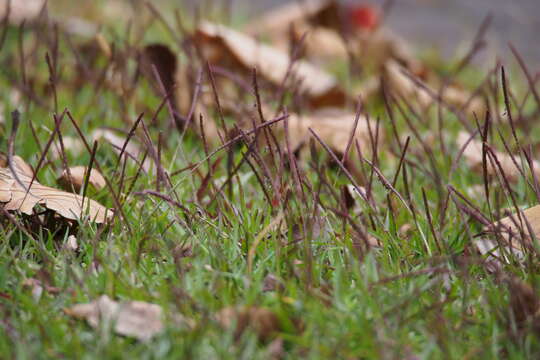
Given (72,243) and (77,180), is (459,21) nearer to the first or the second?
(77,180)

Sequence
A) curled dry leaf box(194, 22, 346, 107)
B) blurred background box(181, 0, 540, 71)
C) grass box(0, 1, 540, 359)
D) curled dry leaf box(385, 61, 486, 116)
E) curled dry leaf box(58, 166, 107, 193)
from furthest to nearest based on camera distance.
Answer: blurred background box(181, 0, 540, 71), curled dry leaf box(385, 61, 486, 116), curled dry leaf box(194, 22, 346, 107), curled dry leaf box(58, 166, 107, 193), grass box(0, 1, 540, 359)

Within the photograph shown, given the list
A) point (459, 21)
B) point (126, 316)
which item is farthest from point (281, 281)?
point (459, 21)

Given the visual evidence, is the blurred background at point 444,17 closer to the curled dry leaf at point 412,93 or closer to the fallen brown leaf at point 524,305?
the curled dry leaf at point 412,93

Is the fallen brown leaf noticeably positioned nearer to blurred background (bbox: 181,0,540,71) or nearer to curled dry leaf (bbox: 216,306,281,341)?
curled dry leaf (bbox: 216,306,281,341)

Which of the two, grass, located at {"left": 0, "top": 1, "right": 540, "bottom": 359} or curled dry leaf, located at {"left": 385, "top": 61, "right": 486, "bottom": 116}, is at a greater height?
curled dry leaf, located at {"left": 385, "top": 61, "right": 486, "bottom": 116}

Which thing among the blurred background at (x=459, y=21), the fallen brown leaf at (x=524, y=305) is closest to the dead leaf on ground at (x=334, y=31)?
the blurred background at (x=459, y=21)

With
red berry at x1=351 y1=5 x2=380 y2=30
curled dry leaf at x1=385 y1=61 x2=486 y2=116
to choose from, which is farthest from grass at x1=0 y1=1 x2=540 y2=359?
red berry at x1=351 y1=5 x2=380 y2=30

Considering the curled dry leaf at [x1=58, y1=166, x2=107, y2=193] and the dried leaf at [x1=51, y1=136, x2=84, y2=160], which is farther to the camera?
the dried leaf at [x1=51, y1=136, x2=84, y2=160]
